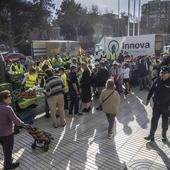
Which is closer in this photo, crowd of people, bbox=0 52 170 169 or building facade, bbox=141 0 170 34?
crowd of people, bbox=0 52 170 169

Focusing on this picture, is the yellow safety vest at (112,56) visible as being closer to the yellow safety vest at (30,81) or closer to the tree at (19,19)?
the yellow safety vest at (30,81)

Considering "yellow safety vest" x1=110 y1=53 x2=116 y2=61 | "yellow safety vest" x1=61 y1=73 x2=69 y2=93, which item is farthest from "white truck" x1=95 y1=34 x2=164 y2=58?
"yellow safety vest" x1=61 y1=73 x2=69 y2=93

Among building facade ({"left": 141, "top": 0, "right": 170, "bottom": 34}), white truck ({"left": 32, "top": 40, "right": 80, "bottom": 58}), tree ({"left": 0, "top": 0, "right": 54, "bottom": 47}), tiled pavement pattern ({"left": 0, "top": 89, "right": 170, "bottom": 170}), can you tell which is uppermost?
building facade ({"left": 141, "top": 0, "right": 170, "bottom": 34})

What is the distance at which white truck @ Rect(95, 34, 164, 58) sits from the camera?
61.9 ft

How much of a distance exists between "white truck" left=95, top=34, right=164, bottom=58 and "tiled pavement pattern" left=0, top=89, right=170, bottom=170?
458 inches

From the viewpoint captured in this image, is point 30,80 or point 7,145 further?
point 30,80

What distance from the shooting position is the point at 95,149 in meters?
6.05

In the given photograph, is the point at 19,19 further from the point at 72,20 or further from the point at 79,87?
the point at 79,87

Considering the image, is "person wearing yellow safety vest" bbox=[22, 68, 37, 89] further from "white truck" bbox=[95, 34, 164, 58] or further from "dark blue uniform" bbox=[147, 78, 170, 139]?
"white truck" bbox=[95, 34, 164, 58]

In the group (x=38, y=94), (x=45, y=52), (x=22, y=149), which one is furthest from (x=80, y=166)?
(x=45, y=52)

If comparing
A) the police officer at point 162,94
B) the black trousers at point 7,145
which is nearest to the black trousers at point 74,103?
the police officer at point 162,94

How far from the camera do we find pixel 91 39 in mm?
59125

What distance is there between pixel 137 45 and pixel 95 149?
14.4 meters

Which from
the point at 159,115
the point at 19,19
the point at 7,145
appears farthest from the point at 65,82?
the point at 19,19
